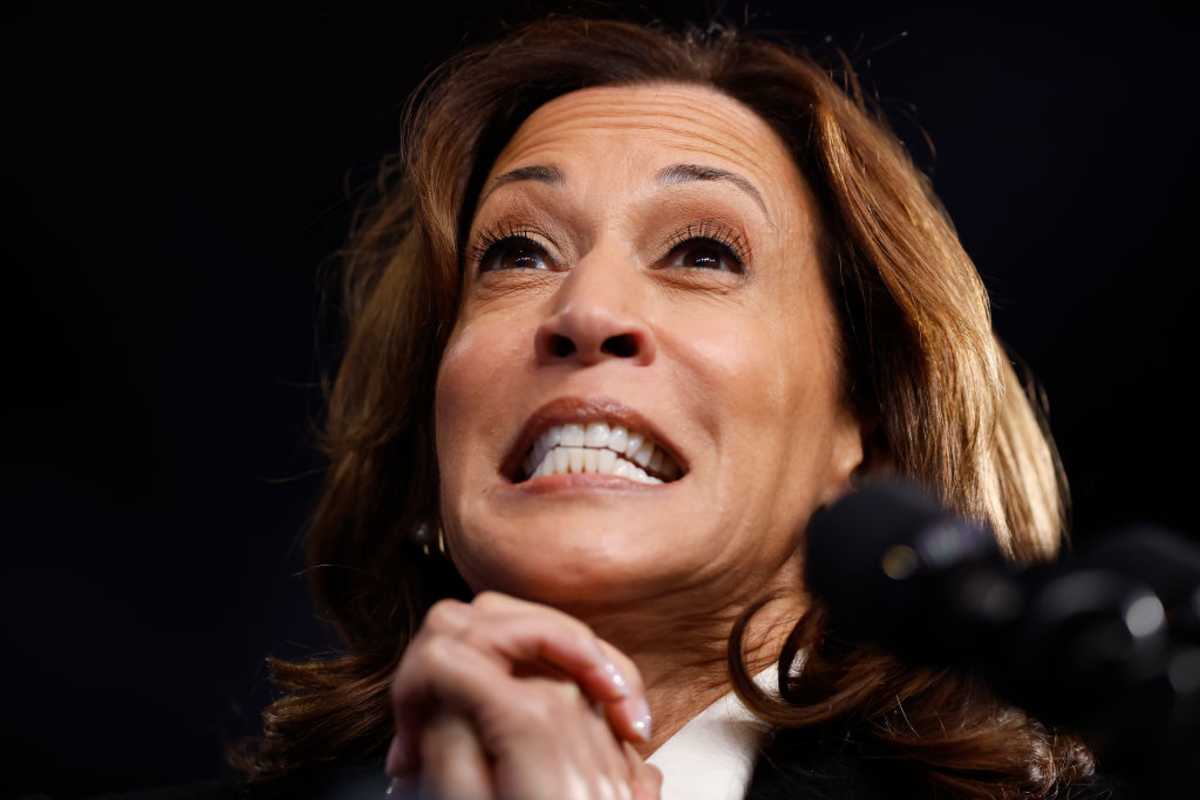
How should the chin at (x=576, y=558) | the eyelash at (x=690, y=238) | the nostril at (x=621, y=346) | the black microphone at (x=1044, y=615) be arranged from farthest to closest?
the eyelash at (x=690, y=238) → the nostril at (x=621, y=346) → the chin at (x=576, y=558) → the black microphone at (x=1044, y=615)

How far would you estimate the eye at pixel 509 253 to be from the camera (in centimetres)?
153

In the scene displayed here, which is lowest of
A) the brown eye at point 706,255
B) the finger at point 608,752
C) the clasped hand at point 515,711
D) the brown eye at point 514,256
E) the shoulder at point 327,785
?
the shoulder at point 327,785

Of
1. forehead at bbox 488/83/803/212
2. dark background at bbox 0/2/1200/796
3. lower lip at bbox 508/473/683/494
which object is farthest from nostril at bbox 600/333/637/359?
dark background at bbox 0/2/1200/796

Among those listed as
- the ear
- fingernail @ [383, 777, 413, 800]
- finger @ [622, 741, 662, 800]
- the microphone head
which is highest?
the microphone head

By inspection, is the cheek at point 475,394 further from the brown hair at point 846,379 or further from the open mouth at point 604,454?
the brown hair at point 846,379

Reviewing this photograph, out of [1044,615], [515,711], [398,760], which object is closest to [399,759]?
[398,760]

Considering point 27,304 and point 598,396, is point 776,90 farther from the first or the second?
point 27,304

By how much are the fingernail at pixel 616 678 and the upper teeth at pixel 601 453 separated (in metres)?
0.30

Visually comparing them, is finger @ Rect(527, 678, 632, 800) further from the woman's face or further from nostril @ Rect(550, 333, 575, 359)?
nostril @ Rect(550, 333, 575, 359)

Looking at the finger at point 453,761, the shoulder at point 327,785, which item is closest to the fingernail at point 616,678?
the finger at point 453,761

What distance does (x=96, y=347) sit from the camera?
2451mm

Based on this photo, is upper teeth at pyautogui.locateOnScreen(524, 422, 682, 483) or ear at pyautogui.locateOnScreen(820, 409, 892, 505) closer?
upper teeth at pyautogui.locateOnScreen(524, 422, 682, 483)

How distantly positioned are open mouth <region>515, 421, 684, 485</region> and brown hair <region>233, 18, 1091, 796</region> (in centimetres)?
19

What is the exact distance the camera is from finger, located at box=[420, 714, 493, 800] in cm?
96
